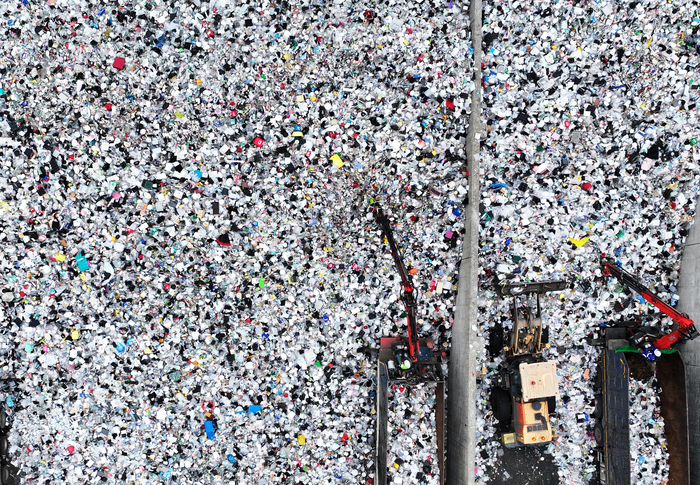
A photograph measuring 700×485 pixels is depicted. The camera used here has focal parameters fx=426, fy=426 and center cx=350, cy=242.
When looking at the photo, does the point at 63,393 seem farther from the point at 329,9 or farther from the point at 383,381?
the point at 329,9

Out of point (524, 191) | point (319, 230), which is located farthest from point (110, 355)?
point (524, 191)

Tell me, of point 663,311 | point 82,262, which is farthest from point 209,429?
point 663,311

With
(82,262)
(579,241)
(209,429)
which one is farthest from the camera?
(579,241)

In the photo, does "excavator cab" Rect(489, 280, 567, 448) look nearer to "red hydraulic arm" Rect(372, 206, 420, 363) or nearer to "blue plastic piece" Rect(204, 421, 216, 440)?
"red hydraulic arm" Rect(372, 206, 420, 363)

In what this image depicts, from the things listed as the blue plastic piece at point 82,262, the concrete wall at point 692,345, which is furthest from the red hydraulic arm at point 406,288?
the concrete wall at point 692,345

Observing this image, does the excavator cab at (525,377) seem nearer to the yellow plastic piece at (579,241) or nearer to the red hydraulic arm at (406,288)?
the yellow plastic piece at (579,241)

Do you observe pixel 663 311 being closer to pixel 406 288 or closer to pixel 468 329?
pixel 468 329

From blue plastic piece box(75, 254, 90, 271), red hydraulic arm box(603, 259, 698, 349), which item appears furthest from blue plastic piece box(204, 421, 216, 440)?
red hydraulic arm box(603, 259, 698, 349)
